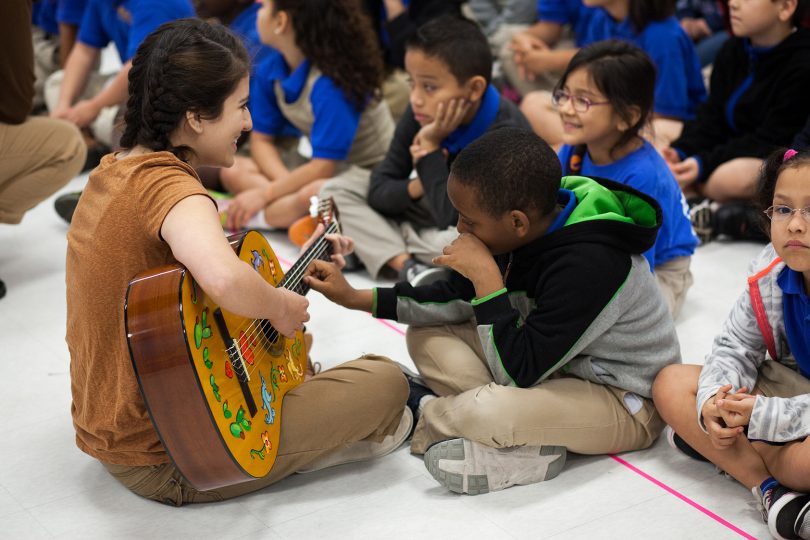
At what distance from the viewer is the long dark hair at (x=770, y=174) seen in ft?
5.80

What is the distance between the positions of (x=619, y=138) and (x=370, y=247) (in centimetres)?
80

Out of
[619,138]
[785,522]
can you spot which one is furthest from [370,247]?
[785,522]

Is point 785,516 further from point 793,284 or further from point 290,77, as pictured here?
point 290,77

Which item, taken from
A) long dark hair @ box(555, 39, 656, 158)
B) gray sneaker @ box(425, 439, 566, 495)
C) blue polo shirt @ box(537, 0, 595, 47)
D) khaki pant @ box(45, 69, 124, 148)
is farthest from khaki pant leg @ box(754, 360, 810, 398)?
khaki pant @ box(45, 69, 124, 148)

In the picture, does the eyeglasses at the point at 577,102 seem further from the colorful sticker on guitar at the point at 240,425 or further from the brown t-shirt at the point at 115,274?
the colorful sticker on guitar at the point at 240,425

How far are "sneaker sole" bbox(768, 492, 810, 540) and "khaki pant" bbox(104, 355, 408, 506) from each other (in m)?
0.71

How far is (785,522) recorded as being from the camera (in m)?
1.67


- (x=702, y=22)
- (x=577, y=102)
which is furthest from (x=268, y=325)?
(x=702, y=22)

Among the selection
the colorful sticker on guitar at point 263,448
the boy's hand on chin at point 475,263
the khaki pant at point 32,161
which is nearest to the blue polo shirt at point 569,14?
the khaki pant at point 32,161

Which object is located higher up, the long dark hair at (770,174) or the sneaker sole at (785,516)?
the long dark hair at (770,174)

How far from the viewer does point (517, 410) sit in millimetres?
1830

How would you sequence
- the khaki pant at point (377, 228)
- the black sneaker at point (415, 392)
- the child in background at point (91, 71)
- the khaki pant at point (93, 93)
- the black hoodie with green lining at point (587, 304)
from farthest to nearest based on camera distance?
the khaki pant at point (93, 93), the child in background at point (91, 71), the khaki pant at point (377, 228), the black sneaker at point (415, 392), the black hoodie with green lining at point (587, 304)

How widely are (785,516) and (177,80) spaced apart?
128 centimetres

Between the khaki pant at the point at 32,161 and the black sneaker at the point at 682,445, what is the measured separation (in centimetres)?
200
